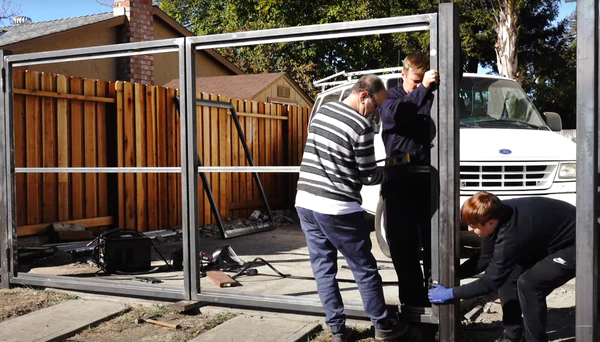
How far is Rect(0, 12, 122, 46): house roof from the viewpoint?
14574 mm

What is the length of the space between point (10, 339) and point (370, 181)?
9.88 ft

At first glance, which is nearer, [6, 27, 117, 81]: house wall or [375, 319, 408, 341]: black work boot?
[375, 319, 408, 341]: black work boot

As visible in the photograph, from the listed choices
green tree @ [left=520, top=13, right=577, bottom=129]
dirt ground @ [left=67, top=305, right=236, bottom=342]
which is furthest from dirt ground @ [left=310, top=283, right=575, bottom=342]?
green tree @ [left=520, top=13, right=577, bottom=129]

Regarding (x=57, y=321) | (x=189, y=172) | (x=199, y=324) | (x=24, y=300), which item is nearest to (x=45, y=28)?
(x=24, y=300)

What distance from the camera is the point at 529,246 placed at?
425 cm

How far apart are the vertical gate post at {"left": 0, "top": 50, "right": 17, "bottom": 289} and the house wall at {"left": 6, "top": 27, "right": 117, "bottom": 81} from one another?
784 centimetres

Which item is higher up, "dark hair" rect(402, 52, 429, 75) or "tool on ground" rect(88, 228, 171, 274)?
"dark hair" rect(402, 52, 429, 75)

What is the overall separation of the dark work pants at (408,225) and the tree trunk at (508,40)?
59.9 feet

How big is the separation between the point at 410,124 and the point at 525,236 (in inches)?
44.8

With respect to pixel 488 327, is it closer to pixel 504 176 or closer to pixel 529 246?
pixel 529 246

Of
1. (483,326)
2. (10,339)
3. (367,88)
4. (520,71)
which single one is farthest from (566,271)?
(520,71)

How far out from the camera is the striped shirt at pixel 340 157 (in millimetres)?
4477

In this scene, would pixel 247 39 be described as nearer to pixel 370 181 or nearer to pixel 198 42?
pixel 198 42

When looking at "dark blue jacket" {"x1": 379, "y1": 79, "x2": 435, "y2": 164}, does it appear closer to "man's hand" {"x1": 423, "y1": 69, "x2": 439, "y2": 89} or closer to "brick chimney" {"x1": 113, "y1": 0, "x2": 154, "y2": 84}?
"man's hand" {"x1": 423, "y1": 69, "x2": 439, "y2": 89}
